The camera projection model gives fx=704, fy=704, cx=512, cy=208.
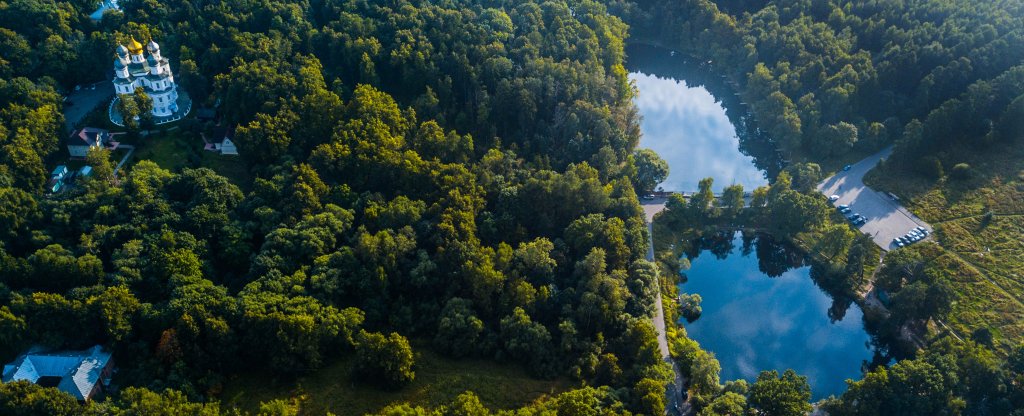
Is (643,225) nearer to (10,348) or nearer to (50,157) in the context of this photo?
(10,348)

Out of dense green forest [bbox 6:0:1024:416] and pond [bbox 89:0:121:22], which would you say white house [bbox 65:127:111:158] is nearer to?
dense green forest [bbox 6:0:1024:416]

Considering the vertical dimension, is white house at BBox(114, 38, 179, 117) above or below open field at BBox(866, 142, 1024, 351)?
below

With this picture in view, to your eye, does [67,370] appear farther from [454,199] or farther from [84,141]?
[454,199]

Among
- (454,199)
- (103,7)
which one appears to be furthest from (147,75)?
(454,199)

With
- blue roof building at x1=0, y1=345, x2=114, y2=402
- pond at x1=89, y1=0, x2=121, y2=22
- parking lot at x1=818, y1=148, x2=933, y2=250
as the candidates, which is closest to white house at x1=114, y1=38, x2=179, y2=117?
pond at x1=89, y1=0, x2=121, y2=22

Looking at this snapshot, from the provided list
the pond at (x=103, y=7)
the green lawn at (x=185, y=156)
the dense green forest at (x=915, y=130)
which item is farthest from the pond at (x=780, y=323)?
the pond at (x=103, y=7)

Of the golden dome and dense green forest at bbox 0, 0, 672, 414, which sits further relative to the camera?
the golden dome

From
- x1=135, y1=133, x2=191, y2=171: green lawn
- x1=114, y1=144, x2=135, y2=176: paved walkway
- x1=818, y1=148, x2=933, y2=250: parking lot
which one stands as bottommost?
x1=114, y1=144, x2=135, y2=176: paved walkway

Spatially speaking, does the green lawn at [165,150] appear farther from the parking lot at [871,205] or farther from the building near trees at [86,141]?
the parking lot at [871,205]
